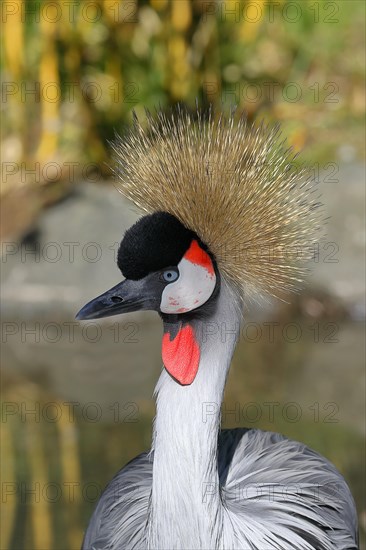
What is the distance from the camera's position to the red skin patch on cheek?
179cm

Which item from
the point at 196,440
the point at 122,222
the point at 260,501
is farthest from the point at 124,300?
the point at 122,222

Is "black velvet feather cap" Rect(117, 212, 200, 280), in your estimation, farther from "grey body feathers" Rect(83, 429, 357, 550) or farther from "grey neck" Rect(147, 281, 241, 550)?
"grey body feathers" Rect(83, 429, 357, 550)

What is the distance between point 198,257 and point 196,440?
12.4 inches

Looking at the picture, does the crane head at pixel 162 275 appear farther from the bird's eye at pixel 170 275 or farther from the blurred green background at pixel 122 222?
the blurred green background at pixel 122 222

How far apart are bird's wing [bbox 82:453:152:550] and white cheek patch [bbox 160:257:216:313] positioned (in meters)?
0.45

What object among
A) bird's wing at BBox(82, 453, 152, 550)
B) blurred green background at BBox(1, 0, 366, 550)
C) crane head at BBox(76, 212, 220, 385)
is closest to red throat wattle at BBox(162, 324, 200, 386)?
crane head at BBox(76, 212, 220, 385)

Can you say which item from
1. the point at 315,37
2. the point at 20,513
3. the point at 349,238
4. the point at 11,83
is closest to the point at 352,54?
the point at 315,37

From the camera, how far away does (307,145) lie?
512 centimetres

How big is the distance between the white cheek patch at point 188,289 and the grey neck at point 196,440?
55 mm

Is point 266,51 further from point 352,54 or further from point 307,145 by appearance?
point 307,145

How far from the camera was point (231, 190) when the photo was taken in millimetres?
1894

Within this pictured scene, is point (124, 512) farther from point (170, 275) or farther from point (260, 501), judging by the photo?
point (170, 275)

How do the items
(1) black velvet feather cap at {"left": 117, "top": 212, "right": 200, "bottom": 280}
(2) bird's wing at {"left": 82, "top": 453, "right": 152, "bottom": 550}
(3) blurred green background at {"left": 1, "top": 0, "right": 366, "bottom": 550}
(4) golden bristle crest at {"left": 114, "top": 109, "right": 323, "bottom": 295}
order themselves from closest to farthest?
(1) black velvet feather cap at {"left": 117, "top": 212, "right": 200, "bottom": 280} → (4) golden bristle crest at {"left": 114, "top": 109, "right": 323, "bottom": 295} → (2) bird's wing at {"left": 82, "top": 453, "right": 152, "bottom": 550} → (3) blurred green background at {"left": 1, "top": 0, "right": 366, "bottom": 550}

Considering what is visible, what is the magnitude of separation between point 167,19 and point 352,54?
1211 millimetres
